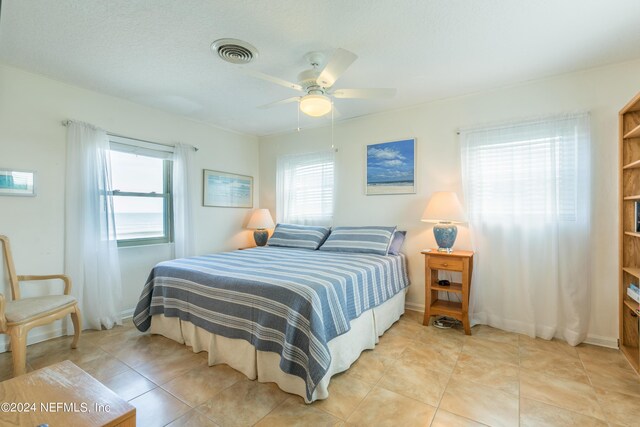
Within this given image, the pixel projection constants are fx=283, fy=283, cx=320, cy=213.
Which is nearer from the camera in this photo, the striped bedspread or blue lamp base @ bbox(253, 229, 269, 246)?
the striped bedspread

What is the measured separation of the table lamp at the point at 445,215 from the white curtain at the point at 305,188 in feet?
4.63

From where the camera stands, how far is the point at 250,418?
1.57 meters

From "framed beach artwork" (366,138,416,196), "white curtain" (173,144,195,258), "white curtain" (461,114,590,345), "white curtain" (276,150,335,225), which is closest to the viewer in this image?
"white curtain" (461,114,590,345)

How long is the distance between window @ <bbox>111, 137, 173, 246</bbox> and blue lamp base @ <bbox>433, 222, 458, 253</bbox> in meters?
3.14

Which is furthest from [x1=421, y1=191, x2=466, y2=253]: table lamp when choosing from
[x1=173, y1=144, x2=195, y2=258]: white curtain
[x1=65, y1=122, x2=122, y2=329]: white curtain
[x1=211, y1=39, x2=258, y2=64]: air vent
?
[x1=65, y1=122, x2=122, y2=329]: white curtain

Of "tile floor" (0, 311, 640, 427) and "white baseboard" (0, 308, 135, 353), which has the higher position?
"white baseboard" (0, 308, 135, 353)

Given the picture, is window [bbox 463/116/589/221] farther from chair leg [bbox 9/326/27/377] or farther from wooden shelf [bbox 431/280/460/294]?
chair leg [bbox 9/326/27/377]

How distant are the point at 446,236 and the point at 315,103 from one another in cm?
183

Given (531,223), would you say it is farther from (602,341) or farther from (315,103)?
(315,103)

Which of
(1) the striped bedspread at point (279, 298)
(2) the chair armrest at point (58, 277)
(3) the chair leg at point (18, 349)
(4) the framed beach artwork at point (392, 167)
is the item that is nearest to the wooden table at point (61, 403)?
(1) the striped bedspread at point (279, 298)

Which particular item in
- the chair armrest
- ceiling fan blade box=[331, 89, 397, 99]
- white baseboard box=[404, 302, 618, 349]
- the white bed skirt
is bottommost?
white baseboard box=[404, 302, 618, 349]

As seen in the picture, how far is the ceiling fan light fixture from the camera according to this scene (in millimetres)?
2070

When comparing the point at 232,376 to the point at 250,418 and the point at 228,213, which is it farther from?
the point at 228,213

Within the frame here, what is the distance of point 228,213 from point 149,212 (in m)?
1.07
